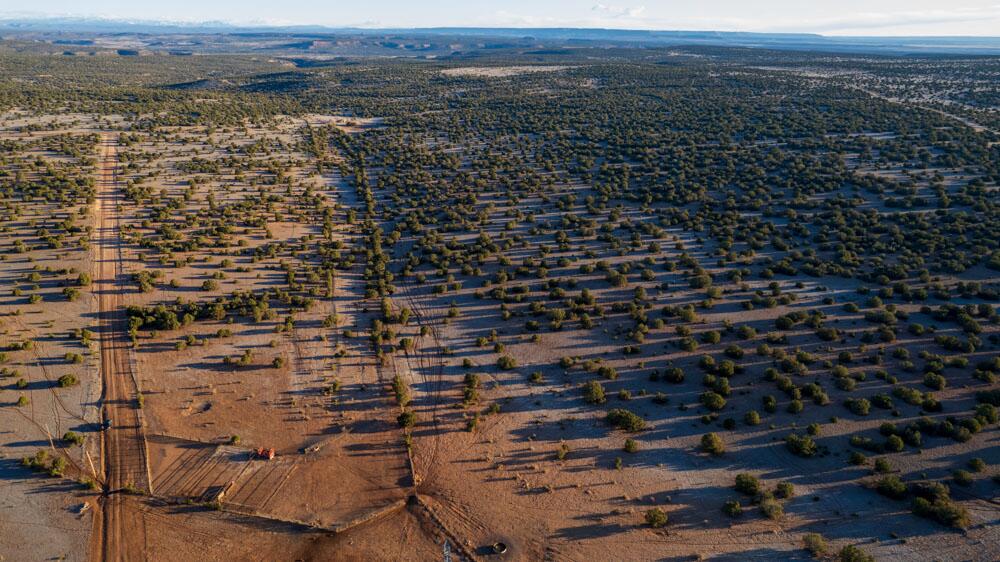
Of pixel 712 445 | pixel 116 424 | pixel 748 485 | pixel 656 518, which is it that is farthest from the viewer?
pixel 116 424

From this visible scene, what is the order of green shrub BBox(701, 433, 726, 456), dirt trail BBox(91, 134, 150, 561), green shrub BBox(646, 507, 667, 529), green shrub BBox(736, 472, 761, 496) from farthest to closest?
green shrub BBox(701, 433, 726, 456) → green shrub BBox(736, 472, 761, 496) → green shrub BBox(646, 507, 667, 529) → dirt trail BBox(91, 134, 150, 561)

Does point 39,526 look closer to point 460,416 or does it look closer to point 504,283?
point 460,416

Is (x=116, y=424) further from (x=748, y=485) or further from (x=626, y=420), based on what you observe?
(x=748, y=485)

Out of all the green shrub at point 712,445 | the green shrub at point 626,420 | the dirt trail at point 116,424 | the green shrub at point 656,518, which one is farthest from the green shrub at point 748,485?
the dirt trail at point 116,424

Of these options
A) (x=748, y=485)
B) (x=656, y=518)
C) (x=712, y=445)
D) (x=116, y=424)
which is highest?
(x=712, y=445)

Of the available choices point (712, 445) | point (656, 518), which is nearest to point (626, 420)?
point (712, 445)

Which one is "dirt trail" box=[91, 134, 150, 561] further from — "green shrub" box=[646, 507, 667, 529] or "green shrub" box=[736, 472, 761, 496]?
"green shrub" box=[736, 472, 761, 496]

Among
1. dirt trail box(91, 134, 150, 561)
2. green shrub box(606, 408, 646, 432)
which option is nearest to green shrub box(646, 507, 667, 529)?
green shrub box(606, 408, 646, 432)

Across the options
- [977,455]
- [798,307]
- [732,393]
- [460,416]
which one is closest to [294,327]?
[460,416]

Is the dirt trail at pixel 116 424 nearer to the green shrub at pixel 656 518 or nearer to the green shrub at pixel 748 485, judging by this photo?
the green shrub at pixel 656 518

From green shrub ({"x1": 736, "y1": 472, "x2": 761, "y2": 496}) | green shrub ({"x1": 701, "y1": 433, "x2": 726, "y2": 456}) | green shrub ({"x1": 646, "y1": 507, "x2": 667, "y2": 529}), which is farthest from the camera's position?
green shrub ({"x1": 701, "y1": 433, "x2": 726, "y2": 456})
